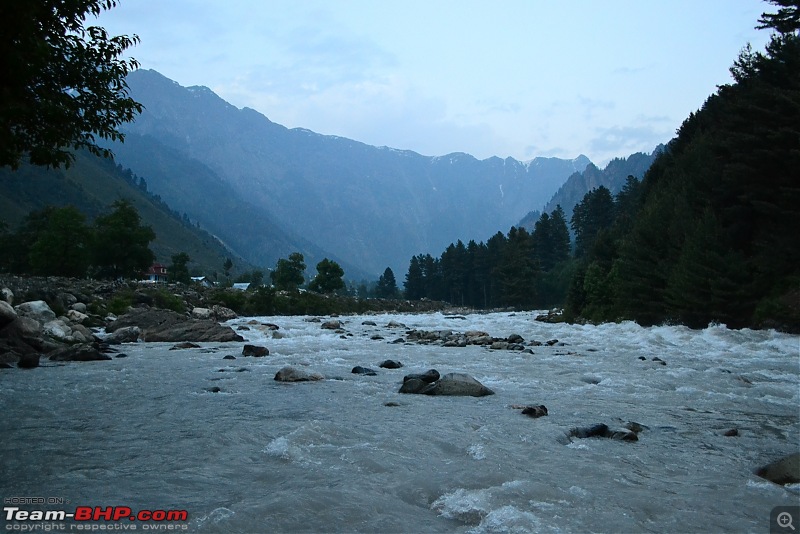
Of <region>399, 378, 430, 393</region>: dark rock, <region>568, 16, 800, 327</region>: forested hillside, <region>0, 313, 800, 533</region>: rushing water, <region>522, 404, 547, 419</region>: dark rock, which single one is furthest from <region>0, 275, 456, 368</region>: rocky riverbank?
<region>568, 16, 800, 327</region>: forested hillside

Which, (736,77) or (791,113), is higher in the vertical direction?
(736,77)

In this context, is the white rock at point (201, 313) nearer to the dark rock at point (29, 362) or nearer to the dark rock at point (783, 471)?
the dark rock at point (29, 362)

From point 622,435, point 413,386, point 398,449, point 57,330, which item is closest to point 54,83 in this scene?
point 398,449

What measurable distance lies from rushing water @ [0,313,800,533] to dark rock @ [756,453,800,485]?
0.24 m

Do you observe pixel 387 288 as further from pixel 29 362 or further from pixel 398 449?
pixel 398 449

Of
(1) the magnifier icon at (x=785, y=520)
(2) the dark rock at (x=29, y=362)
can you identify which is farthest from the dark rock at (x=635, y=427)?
(2) the dark rock at (x=29, y=362)

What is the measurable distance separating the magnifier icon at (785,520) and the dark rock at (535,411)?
16.6 feet

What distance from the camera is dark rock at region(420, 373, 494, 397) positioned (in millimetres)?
13242

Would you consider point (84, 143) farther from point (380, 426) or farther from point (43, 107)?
point (380, 426)

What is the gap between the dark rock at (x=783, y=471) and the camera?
6723 millimetres

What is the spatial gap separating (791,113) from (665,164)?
A: 4232 cm

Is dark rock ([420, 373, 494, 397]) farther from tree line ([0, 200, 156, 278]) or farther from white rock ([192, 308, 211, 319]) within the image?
tree line ([0, 200, 156, 278])

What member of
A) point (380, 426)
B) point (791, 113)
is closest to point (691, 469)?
point (380, 426)

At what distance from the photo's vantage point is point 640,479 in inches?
272
